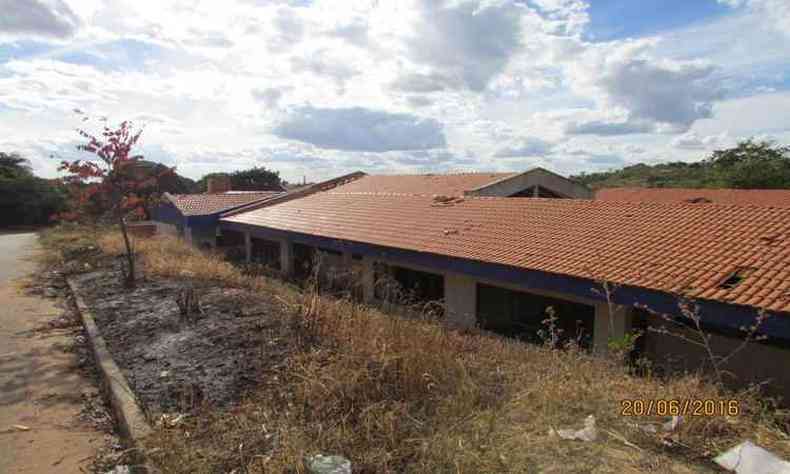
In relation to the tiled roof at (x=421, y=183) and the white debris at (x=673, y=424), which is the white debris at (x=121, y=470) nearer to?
the white debris at (x=673, y=424)

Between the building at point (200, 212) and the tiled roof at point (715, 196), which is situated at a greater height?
the tiled roof at point (715, 196)

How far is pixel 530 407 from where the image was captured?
13.2ft

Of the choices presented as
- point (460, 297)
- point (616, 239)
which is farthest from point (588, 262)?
point (460, 297)

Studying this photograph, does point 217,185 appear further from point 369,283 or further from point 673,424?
point 673,424

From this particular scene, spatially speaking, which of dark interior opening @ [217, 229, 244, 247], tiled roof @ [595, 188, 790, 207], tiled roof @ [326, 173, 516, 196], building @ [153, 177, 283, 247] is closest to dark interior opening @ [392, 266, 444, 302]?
tiled roof @ [326, 173, 516, 196]

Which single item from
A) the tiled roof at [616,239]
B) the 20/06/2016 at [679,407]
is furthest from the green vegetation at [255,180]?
the 20/06/2016 at [679,407]

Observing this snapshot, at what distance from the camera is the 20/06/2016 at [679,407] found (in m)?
3.76

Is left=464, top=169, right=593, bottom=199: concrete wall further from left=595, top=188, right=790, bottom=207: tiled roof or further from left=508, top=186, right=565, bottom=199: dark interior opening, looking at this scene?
left=595, top=188, right=790, bottom=207: tiled roof

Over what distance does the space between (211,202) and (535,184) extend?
58.9 ft

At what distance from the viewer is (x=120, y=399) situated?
526 cm

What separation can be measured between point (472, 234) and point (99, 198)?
955 centimetres

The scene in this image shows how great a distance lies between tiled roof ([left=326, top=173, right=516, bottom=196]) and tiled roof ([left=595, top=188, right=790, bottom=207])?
19.8ft

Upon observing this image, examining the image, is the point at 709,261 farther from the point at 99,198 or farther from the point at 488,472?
the point at 99,198

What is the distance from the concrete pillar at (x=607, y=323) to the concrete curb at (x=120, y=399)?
298 inches
